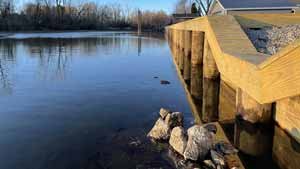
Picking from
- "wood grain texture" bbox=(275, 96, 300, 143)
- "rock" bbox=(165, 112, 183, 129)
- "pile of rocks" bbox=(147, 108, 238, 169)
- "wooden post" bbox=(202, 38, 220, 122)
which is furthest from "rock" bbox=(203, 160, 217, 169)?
"wooden post" bbox=(202, 38, 220, 122)

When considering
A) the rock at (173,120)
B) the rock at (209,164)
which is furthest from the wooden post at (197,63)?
the rock at (209,164)

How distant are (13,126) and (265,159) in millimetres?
5077

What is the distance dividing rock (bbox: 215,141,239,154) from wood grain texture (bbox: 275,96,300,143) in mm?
870

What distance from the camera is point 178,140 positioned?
532cm

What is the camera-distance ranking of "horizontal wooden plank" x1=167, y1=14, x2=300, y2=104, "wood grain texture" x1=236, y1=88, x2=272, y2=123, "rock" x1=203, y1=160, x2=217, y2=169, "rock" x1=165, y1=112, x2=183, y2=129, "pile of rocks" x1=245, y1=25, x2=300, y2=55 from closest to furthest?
"horizontal wooden plank" x1=167, y1=14, x2=300, y2=104, "wood grain texture" x1=236, y1=88, x2=272, y2=123, "rock" x1=203, y1=160, x2=217, y2=169, "pile of rocks" x1=245, y1=25, x2=300, y2=55, "rock" x1=165, y1=112, x2=183, y2=129

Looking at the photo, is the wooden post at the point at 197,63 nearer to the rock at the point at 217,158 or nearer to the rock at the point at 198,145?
the rock at the point at 198,145

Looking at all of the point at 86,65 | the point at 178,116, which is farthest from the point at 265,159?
the point at 86,65

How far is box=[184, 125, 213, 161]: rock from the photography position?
4.86 m

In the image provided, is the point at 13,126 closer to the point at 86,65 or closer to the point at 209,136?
the point at 209,136

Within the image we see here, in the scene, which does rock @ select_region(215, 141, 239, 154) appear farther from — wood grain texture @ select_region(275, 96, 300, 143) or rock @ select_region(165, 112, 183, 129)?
rock @ select_region(165, 112, 183, 129)

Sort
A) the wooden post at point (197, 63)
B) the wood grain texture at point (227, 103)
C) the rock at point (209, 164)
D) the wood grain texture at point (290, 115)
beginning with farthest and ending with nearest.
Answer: the wooden post at point (197, 63) → the wood grain texture at point (227, 103) → the rock at point (209, 164) → the wood grain texture at point (290, 115)

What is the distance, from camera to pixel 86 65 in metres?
16.5

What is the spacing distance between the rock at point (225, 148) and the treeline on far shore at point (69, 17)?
6778 centimetres

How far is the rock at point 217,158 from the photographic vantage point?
4.68 metres
